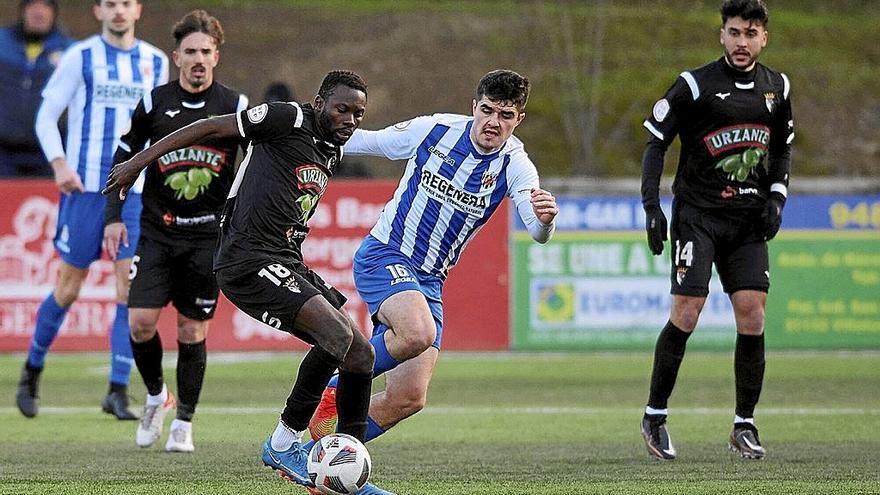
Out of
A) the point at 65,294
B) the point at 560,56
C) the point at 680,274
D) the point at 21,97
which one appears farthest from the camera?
the point at 560,56

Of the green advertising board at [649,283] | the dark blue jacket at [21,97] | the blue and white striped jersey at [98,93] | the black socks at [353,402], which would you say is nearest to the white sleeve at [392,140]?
the black socks at [353,402]

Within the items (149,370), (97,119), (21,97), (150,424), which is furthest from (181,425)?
(21,97)

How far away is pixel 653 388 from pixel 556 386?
166 inches

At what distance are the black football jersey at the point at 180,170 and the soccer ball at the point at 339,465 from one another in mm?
2468

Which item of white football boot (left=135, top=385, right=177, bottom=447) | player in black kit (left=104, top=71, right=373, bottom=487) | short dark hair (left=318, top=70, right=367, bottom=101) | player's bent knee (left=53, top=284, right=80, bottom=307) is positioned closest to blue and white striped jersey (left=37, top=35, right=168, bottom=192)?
player's bent knee (left=53, top=284, right=80, bottom=307)

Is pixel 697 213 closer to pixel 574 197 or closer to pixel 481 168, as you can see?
pixel 481 168

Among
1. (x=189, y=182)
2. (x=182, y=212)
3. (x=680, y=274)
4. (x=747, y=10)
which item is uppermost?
(x=747, y=10)

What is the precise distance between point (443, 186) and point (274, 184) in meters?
1.02

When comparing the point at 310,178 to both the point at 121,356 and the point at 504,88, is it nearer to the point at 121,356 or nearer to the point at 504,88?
the point at 504,88

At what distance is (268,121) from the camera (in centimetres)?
627

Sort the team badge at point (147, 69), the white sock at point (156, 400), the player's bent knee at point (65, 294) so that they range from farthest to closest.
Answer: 1. the player's bent knee at point (65, 294)
2. the team badge at point (147, 69)
3. the white sock at point (156, 400)

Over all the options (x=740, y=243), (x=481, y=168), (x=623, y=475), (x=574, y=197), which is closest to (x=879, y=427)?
(x=740, y=243)

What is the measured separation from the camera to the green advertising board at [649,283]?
14977 millimetres

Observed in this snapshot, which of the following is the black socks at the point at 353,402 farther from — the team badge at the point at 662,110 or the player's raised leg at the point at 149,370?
the team badge at the point at 662,110
